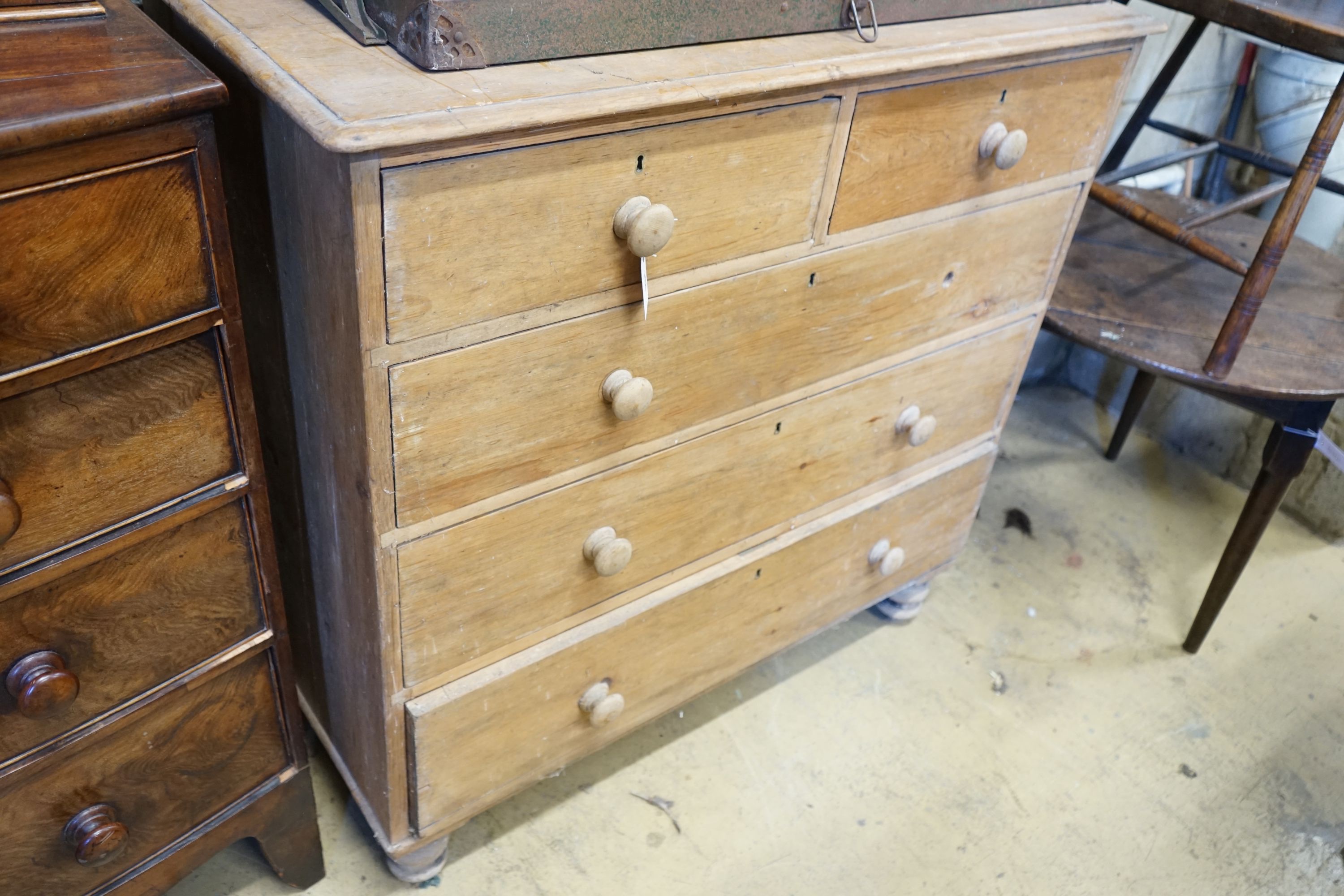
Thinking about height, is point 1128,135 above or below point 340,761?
above

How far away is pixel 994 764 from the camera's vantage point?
5.17 feet

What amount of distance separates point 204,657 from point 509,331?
433 mm

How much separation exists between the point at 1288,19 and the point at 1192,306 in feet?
1.56

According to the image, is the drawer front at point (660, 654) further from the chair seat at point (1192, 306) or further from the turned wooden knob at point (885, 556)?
the chair seat at point (1192, 306)

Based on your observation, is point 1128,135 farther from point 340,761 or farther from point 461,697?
point 340,761

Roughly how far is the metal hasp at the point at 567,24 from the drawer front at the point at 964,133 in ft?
0.30

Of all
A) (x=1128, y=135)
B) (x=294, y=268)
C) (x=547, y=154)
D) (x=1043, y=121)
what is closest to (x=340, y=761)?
(x=294, y=268)

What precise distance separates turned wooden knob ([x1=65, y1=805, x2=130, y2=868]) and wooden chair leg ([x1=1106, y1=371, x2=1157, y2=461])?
1.96 m

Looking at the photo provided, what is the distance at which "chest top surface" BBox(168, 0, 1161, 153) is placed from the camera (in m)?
0.75

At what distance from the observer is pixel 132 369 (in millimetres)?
785

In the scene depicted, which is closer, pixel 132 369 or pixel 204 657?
pixel 132 369

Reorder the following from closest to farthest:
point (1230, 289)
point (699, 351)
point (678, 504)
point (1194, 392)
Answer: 1. point (699, 351)
2. point (678, 504)
3. point (1230, 289)
4. point (1194, 392)

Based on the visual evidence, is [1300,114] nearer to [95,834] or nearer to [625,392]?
[625,392]

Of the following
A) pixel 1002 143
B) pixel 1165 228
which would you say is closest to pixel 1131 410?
pixel 1165 228
